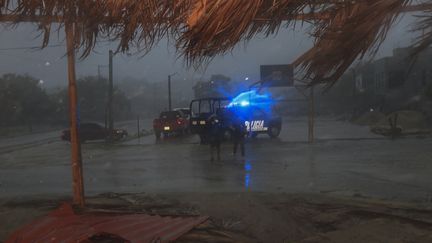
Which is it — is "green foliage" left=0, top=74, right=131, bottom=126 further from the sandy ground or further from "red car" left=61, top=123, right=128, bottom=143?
the sandy ground

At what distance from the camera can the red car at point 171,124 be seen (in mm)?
34844

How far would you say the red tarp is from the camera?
20.3 ft

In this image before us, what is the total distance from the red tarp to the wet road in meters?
4.72

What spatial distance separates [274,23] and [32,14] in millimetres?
1944

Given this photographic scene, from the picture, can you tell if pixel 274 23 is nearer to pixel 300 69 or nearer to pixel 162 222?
pixel 300 69

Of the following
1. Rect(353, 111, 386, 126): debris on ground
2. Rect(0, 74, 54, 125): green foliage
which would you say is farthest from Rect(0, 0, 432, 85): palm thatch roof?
Rect(0, 74, 54, 125): green foliage

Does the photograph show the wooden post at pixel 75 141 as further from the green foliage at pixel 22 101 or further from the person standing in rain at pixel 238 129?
the green foliage at pixel 22 101

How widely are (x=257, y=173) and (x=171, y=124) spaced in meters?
20.9

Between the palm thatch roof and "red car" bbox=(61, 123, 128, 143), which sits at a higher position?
the palm thatch roof

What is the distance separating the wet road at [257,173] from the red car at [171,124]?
40.9ft

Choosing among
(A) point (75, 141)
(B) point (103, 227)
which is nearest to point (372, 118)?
(A) point (75, 141)

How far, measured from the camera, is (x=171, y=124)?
35.2 m

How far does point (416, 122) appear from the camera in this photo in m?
39.2

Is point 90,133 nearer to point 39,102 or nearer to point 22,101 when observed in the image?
point 22,101
